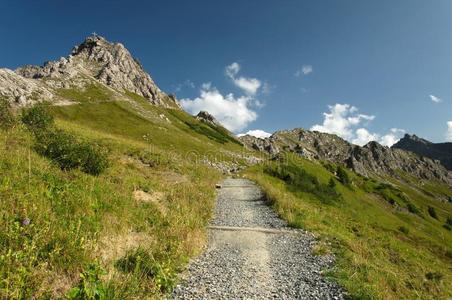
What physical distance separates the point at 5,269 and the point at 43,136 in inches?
618

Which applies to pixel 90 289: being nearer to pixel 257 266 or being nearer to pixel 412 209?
pixel 257 266

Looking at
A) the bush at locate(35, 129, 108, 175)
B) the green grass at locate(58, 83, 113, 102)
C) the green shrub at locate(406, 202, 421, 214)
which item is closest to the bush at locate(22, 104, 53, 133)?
the bush at locate(35, 129, 108, 175)

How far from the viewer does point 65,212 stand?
385 inches

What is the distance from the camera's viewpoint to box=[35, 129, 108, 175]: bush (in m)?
16.5

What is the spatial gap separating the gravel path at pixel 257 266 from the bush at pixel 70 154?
23.7ft

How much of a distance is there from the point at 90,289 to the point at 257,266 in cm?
639

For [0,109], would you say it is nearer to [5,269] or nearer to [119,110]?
[5,269]

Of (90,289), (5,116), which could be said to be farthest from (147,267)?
(5,116)

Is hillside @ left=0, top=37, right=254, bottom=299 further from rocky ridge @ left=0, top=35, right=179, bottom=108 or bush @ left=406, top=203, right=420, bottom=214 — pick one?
bush @ left=406, top=203, right=420, bottom=214

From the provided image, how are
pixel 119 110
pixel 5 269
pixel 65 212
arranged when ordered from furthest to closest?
pixel 119 110, pixel 65 212, pixel 5 269

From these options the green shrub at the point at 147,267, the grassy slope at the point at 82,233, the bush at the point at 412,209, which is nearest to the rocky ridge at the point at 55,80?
the grassy slope at the point at 82,233

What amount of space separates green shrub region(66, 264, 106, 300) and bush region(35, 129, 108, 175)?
1113 cm

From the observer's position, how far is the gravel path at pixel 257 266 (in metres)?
8.88

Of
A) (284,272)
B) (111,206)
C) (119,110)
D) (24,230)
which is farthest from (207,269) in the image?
(119,110)
